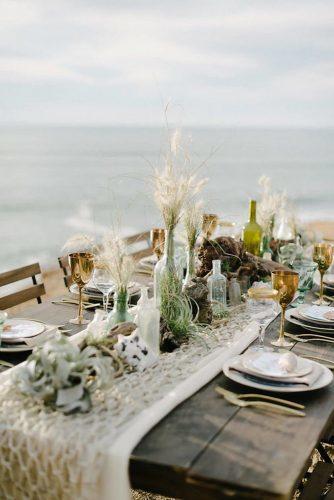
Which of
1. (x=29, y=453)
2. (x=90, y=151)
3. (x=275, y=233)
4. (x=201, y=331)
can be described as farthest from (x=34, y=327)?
(x=90, y=151)

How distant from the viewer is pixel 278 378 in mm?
1762

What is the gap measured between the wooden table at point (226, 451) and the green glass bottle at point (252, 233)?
1754 millimetres

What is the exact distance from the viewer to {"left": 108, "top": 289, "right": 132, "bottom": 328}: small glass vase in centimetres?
215

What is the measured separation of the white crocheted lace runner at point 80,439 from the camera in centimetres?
141

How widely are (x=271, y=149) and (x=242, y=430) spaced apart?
36.0 meters

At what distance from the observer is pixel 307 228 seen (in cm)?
392

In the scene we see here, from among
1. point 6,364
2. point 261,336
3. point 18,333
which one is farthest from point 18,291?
point 261,336

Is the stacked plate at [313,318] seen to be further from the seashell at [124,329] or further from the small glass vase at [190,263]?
the seashell at [124,329]

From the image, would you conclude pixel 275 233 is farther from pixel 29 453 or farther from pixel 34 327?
pixel 29 453

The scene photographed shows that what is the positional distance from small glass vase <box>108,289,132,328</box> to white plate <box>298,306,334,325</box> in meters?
0.70

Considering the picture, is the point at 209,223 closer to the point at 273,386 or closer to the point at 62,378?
the point at 273,386

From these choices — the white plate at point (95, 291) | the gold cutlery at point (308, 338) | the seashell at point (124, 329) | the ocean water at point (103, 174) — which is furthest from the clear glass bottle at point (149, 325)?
the ocean water at point (103, 174)

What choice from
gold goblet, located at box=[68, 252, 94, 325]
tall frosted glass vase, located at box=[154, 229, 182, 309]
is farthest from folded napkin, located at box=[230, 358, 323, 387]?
gold goblet, located at box=[68, 252, 94, 325]

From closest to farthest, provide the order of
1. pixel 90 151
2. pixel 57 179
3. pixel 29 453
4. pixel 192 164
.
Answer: pixel 29 453 → pixel 192 164 → pixel 57 179 → pixel 90 151
